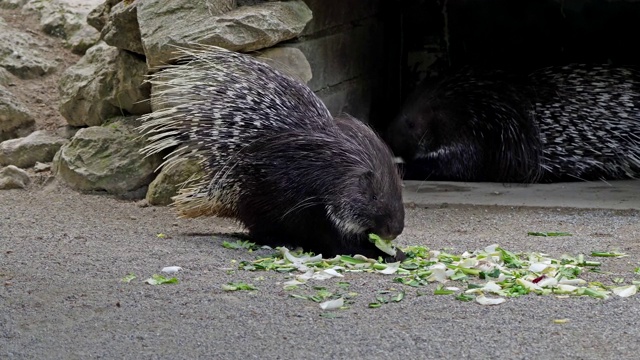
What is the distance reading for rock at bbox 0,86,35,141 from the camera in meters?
6.52

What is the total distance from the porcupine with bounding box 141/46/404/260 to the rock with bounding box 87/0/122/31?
1.82 metres

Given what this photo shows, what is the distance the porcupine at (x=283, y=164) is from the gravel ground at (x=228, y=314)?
235 millimetres

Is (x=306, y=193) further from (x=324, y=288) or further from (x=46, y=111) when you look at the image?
(x=46, y=111)

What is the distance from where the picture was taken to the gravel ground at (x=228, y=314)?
2801 millimetres

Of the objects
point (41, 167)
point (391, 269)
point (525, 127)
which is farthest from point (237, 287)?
point (525, 127)

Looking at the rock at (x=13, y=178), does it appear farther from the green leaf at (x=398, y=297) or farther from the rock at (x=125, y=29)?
the green leaf at (x=398, y=297)

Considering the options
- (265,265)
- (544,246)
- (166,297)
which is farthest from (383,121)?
(166,297)

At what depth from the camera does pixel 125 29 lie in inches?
227

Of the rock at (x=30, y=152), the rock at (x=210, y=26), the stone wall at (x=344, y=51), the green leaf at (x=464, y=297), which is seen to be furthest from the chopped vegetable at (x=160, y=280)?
the rock at (x=30, y=152)

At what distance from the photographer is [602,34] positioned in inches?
305

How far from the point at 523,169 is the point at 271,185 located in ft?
9.18

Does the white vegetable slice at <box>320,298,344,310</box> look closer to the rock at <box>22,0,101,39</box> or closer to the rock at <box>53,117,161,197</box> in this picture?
the rock at <box>53,117,161,197</box>

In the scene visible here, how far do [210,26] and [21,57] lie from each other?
2160 millimetres

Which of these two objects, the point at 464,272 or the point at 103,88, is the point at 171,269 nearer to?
the point at 464,272
